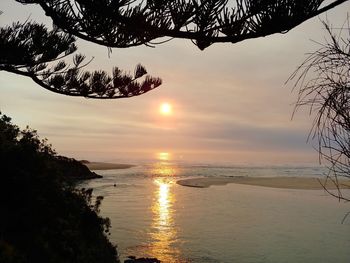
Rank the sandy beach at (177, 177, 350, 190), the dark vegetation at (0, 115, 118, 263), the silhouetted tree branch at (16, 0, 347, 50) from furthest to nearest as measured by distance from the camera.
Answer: the sandy beach at (177, 177, 350, 190) < the dark vegetation at (0, 115, 118, 263) < the silhouetted tree branch at (16, 0, 347, 50)

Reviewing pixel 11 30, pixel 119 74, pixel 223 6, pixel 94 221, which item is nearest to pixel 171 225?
pixel 94 221

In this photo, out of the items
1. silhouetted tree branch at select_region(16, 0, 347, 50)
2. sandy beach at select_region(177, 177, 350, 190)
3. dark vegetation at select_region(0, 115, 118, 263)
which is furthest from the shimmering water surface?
sandy beach at select_region(177, 177, 350, 190)

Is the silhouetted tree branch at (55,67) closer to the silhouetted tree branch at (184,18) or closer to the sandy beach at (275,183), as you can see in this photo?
the silhouetted tree branch at (184,18)

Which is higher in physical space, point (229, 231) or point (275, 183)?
point (275, 183)

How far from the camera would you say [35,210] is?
22.9ft

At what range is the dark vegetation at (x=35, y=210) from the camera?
636 centimetres

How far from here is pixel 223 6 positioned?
455 centimetres

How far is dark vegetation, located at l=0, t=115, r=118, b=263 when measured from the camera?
636 centimetres

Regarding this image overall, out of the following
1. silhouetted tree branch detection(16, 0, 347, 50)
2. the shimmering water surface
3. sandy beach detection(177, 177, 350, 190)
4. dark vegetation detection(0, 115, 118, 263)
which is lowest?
the shimmering water surface

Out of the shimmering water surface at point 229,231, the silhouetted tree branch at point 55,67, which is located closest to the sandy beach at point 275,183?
the shimmering water surface at point 229,231

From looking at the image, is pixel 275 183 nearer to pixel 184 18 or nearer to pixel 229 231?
pixel 229 231

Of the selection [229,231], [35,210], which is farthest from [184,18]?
[229,231]

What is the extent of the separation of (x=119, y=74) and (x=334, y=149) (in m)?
7.51

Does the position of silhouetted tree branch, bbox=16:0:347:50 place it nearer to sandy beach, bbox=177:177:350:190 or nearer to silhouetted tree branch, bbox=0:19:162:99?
silhouetted tree branch, bbox=0:19:162:99
